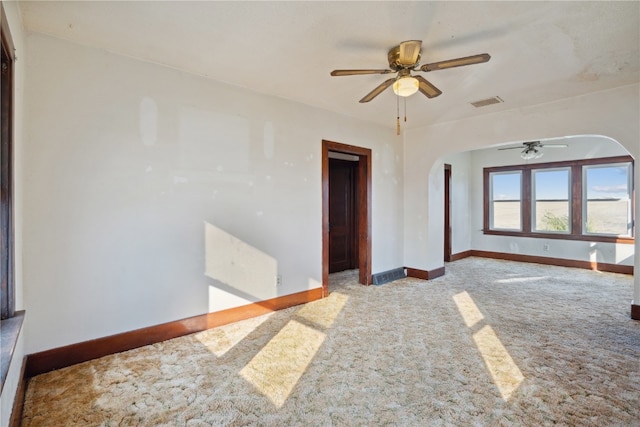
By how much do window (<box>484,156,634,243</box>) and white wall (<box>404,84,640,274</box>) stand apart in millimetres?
470

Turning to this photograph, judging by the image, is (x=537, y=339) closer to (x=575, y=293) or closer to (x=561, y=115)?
(x=575, y=293)

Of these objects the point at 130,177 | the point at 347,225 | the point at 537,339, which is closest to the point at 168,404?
the point at 130,177

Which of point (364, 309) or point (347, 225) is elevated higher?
point (347, 225)

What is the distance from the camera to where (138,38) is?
247 cm

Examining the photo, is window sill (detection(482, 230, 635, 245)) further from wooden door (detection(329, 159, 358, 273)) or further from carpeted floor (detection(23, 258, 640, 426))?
wooden door (detection(329, 159, 358, 273))

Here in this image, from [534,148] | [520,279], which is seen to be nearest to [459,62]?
[520,279]

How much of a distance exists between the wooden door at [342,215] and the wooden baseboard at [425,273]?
4.17ft

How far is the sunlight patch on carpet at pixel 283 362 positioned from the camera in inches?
85.3

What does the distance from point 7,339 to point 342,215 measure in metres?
5.06

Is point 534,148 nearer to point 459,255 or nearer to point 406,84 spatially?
point 459,255

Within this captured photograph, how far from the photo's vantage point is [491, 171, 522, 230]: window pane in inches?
282

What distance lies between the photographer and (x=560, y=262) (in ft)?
21.2

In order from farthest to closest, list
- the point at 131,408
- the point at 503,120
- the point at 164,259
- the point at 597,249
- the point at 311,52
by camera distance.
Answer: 1. the point at 597,249
2. the point at 503,120
3. the point at 164,259
4. the point at 311,52
5. the point at 131,408

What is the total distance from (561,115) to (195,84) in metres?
4.45
